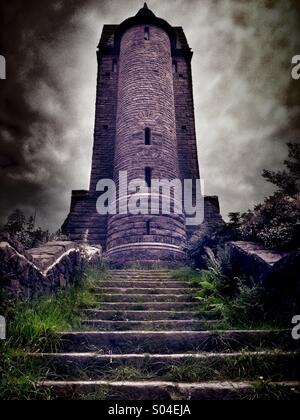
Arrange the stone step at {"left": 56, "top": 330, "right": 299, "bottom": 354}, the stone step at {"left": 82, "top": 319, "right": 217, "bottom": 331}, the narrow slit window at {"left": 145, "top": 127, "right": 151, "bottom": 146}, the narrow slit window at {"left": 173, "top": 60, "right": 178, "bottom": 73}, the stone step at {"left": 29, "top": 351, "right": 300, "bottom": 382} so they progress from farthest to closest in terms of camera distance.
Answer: the narrow slit window at {"left": 173, "top": 60, "right": 178, "bottom": 73}, the narrow slit window at {"left": 145, "top": 127, "right": 151, "bottom": 146}, the stone step at {"left": 82, "top": 319, "right": 217, "bottom": 331}, the stone step at {"left": 56, "top": 330, "right": 299, "bottom": 354}, the stone step at {"left": 29, "top": 351, "right": 300, "bottom": 382}

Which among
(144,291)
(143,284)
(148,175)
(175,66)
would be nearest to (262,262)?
(144,291)

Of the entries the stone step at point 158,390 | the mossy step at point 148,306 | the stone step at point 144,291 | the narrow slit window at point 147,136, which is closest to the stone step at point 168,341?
the stone step at point 158,390

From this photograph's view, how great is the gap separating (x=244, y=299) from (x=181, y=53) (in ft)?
54.3

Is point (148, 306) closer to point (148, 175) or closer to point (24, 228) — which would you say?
point (24, 228)

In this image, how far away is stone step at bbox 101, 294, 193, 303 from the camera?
474cm

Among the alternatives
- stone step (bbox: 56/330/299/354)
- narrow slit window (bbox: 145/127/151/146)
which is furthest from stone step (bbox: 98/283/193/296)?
narrow slit window (bbox: 145/127/151/146)

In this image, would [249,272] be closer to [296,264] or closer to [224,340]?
[296,264]

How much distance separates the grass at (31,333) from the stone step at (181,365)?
155 millimetres

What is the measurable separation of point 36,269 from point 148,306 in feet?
5.56

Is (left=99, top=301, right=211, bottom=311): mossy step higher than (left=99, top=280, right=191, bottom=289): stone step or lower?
lower

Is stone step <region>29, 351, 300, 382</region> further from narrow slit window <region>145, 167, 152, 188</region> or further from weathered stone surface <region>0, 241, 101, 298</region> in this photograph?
narrow slit window <region>145, 167, 152, 188</region>

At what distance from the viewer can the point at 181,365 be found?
281 centimetres

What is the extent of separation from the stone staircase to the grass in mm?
121

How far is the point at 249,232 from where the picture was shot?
18.5 feet
